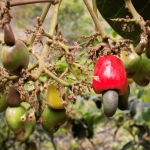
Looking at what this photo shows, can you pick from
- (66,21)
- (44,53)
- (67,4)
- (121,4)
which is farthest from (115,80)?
(67,4)

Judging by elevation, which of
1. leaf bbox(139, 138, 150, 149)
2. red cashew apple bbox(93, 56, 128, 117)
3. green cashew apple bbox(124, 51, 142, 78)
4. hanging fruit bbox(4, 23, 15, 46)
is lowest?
leaf bbox(139, 138, 150, 149)

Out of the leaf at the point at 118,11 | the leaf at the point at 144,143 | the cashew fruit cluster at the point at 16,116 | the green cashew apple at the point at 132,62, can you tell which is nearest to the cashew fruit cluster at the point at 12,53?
the cashew fruit cluster at the point at 16,116

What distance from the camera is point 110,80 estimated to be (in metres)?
0.88

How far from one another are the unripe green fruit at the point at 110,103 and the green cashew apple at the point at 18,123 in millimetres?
357

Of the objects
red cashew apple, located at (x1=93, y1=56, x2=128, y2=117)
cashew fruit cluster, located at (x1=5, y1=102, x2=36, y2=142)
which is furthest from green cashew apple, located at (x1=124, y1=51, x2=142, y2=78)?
cashew fruit cluster, located at (x1=5, y1=102, x2=36, y2=142)

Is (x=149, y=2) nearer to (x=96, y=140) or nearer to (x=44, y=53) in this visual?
(x=44, y=53)

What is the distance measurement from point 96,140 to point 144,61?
14.5 feet

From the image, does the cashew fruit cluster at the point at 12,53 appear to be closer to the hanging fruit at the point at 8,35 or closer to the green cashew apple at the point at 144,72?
the hanging fruit at the point at 8,35

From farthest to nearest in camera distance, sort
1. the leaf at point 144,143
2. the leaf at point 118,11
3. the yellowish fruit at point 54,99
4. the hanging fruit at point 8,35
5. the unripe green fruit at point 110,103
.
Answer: the leaf at point 144,143, the leaf at point 118,11, the yellowish fruit at point 54,99, the unripe green fruit at point 110,103, the hanging fruit at point 8,35

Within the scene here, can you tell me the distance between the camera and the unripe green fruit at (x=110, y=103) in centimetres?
83

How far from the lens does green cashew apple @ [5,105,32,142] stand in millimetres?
879

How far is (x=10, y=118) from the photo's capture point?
0.88m

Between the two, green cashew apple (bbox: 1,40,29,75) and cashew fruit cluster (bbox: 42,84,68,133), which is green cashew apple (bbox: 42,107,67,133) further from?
green cashew apple (bbox: 1,40,29,75)

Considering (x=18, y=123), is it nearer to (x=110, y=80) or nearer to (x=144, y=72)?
(x=110, y=80)
